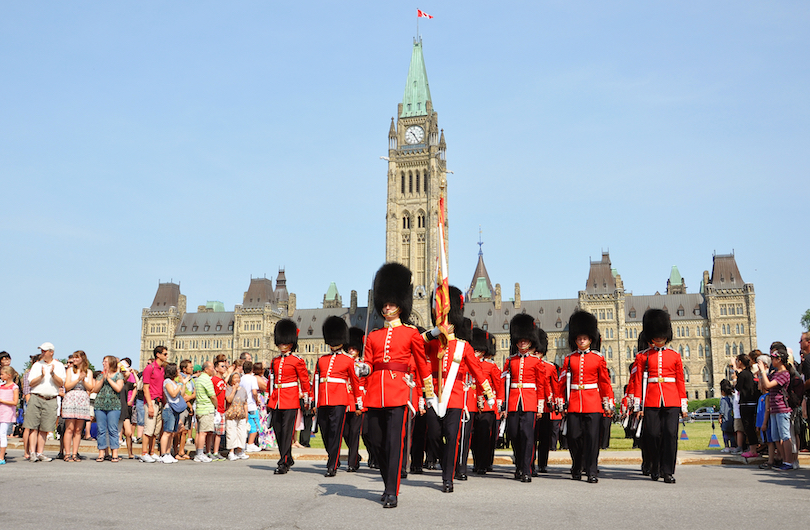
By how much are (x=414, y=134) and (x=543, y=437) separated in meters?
102

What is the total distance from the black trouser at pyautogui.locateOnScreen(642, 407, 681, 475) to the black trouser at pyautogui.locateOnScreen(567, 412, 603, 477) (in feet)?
2.37

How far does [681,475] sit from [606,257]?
101007 mm

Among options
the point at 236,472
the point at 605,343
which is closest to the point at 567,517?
the point at 236,472

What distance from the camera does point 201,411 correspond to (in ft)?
49.2

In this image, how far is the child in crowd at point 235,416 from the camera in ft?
50.8

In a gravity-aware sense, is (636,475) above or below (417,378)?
below

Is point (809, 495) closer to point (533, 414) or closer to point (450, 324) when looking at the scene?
point (533, 414)

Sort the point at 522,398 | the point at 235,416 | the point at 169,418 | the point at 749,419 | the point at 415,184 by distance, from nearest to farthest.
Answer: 1. the point at 522,398
2. the point at 169,418
3. the point at 235,416
4. the point at 749,419
5. the point at 415,184

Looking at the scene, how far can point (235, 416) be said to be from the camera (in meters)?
15.5

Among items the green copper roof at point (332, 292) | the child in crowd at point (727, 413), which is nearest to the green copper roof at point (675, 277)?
the green copper roof at point (332, 292)

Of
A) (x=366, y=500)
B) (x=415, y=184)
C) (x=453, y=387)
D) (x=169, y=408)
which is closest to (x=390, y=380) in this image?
(x=366, y=500)

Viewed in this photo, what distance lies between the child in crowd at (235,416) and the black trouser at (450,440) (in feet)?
20.0

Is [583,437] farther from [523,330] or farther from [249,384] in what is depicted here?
[249,384]

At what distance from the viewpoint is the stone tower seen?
107m
